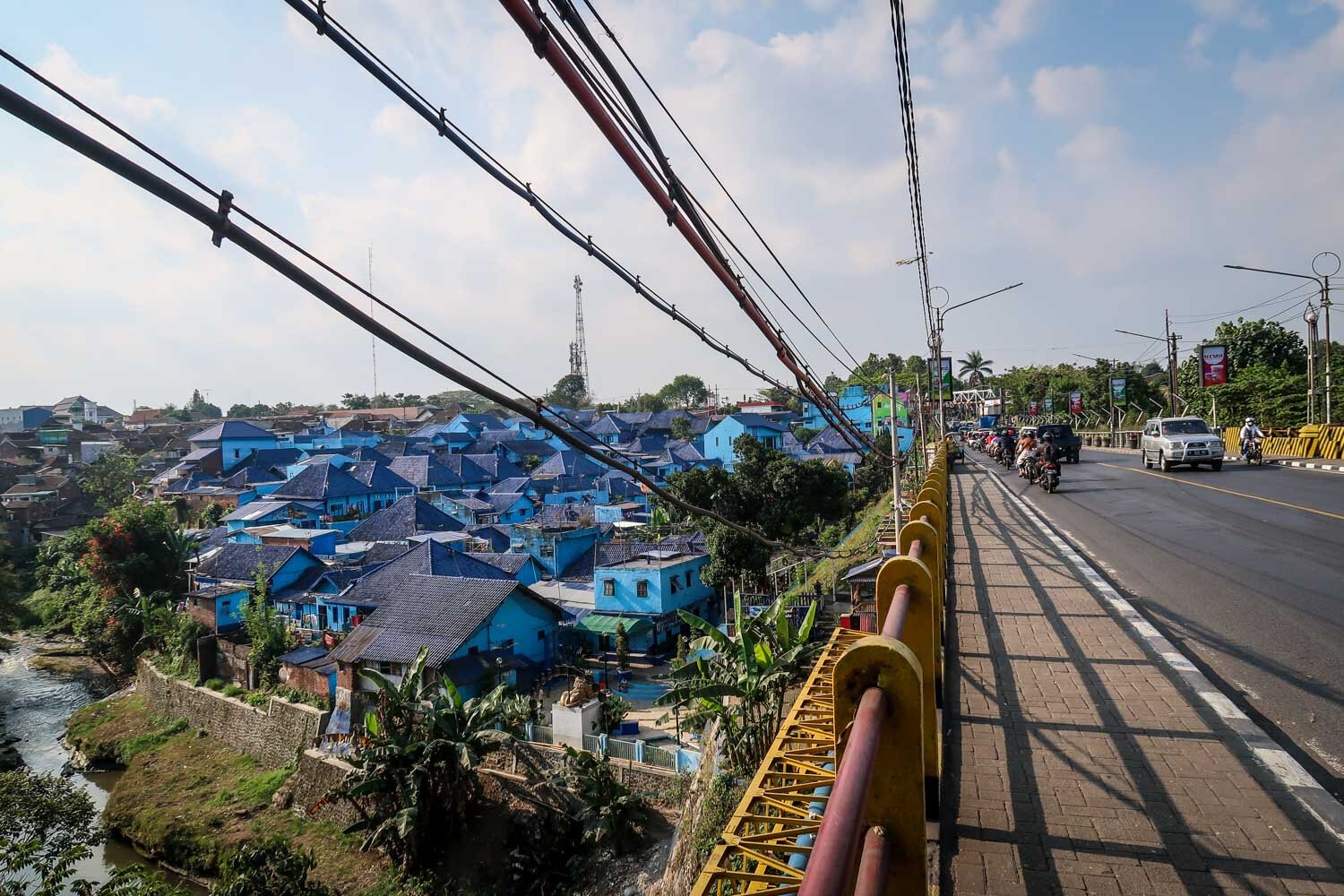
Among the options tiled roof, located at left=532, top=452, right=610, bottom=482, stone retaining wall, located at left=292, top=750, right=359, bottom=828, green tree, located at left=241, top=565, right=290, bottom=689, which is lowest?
stone retaining wall, located at left=292, top=750, right=359, bottom=828

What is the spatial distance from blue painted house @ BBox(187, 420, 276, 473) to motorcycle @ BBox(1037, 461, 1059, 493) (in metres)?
69.2

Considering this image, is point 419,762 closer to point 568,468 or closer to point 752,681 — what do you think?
point 752,681

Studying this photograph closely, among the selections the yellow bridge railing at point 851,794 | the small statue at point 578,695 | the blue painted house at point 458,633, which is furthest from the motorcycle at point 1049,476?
the yellow bridge railing at point 851,794

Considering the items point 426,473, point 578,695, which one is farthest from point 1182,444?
point 426,473

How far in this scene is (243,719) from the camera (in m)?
27.3

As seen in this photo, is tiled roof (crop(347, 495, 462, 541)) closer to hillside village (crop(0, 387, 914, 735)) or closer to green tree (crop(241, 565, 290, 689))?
hillside village (crop(0, 387, 914, 735))

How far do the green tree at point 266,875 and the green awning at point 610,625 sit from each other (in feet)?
43.9

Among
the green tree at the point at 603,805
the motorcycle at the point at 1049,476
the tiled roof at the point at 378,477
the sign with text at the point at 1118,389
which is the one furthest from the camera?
the tiled roof at the point at 378,477

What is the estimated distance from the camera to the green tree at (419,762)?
57.9ft

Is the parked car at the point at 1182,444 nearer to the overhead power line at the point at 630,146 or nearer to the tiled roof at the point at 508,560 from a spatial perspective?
the overhead power line at the point at 630,146

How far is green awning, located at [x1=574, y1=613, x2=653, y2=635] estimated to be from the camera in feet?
95.2

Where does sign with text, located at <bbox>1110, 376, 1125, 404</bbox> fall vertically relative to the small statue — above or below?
above

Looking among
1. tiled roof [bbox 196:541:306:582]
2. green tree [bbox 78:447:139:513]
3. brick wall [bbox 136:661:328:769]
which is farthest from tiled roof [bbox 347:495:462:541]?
green tree [bbox 78:447:139:513]

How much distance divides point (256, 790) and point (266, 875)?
9134 mm
